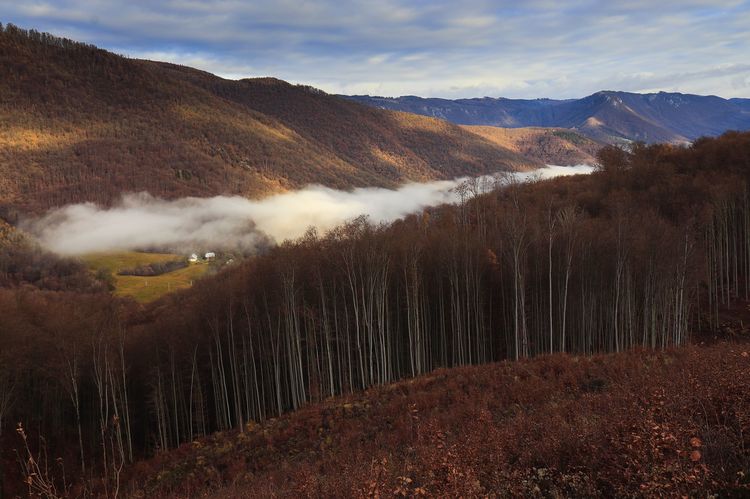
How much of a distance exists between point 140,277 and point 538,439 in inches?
5653

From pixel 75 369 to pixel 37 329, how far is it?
683cm

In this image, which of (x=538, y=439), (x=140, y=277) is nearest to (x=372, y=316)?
(x=538, y=439)

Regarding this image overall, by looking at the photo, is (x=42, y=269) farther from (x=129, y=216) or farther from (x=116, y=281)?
(x=129, y=216)

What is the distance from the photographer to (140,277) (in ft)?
436

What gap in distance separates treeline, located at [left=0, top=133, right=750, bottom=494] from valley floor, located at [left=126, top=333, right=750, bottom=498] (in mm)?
12607

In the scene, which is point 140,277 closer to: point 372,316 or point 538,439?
point 372,316

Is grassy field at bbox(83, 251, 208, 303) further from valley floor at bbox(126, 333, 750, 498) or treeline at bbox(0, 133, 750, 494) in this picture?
valley floor at bbox(126, 333, 750, 498)

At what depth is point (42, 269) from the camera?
397ft

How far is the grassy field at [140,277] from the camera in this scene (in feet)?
363

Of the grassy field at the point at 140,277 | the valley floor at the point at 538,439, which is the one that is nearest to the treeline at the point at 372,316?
the valley floor at the point at 538,439

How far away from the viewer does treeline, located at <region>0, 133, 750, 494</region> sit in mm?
34094

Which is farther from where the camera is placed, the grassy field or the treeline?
the grassy field

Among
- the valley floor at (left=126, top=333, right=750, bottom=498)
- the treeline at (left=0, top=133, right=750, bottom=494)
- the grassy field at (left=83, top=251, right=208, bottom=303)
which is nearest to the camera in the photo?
the valley floor at (left=126, top=333, right=750, bottom=498)

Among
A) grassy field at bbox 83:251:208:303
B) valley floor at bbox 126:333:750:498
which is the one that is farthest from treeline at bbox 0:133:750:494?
grassy field at bbox 83:251:208:303
